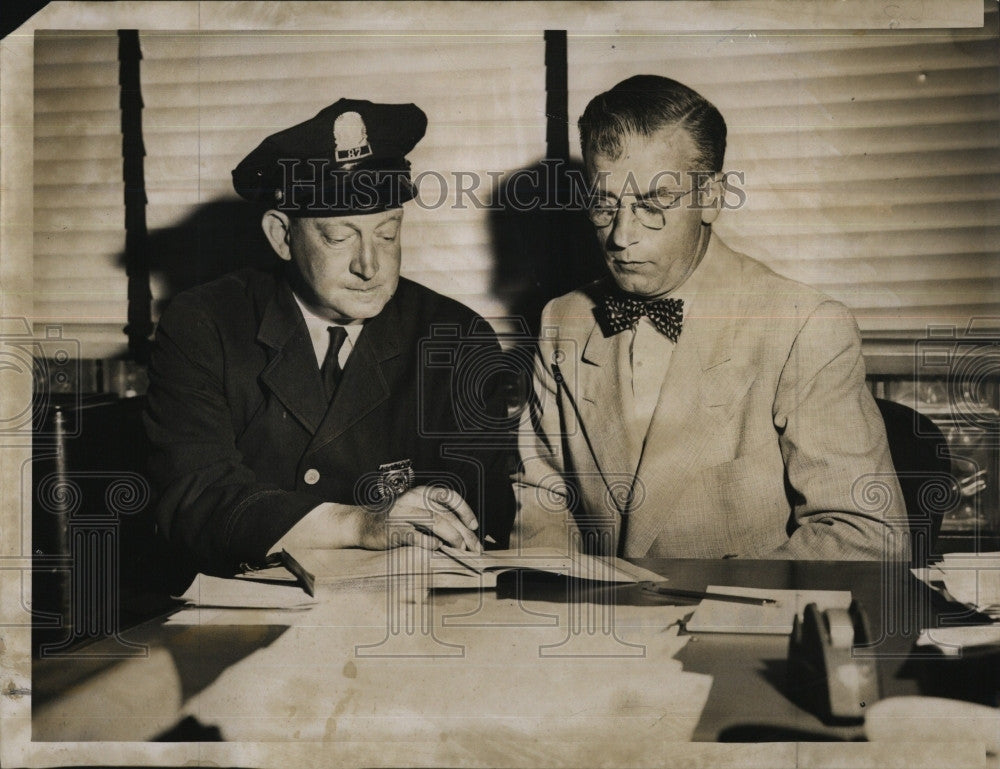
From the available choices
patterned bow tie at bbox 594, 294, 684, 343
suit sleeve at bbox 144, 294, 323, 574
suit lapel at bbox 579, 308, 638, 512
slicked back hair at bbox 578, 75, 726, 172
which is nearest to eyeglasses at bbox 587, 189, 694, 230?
slicked back hair at bbox 578, 75, 726, 172

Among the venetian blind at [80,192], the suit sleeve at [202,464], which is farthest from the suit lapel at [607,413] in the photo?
the venetian blind at [80,192]

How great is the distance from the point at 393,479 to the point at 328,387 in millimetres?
422

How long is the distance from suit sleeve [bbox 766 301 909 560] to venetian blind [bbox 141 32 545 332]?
1.16 meters

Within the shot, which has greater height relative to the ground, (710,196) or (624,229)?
(710,196)

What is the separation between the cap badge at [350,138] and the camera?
373 centimetres

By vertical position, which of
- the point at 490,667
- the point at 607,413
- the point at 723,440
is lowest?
the point at 490,667

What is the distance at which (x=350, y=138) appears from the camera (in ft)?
12.3

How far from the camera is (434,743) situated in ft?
12.6

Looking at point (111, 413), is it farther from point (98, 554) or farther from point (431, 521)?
point (431, 521)

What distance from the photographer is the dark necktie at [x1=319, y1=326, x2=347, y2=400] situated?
3.76m

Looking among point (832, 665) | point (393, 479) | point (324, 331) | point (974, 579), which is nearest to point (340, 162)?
point (324, 331)

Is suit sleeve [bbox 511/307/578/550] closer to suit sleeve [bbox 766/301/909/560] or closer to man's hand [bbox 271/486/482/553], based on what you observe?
man's hand [bbox 271/486/482/553]

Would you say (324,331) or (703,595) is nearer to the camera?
(703,595)

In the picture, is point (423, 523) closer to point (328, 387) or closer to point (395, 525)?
point (395, 525)
